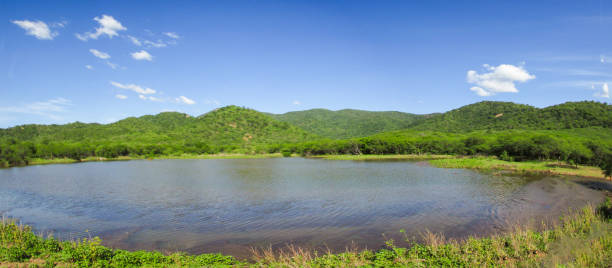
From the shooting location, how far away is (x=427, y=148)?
88438mm

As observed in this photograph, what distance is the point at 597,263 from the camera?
324 inches

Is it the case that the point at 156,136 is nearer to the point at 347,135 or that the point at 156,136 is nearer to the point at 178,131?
the point at 178,131

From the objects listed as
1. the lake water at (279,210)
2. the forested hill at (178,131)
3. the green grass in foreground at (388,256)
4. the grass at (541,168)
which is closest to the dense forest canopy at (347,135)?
the forested hill at (178,131)

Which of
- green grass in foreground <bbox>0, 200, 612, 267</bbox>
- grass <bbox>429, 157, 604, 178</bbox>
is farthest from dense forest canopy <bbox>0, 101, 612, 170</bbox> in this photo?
green grass in foreground <bbox>0, 200, 612, 267</bbox>

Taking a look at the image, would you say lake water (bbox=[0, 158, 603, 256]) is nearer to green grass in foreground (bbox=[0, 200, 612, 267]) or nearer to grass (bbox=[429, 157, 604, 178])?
green grass in foreground (bbox=[0, 200, 612, 267])

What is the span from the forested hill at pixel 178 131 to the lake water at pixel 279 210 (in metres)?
97.1

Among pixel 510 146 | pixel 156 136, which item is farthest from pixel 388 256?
pixel 156 136

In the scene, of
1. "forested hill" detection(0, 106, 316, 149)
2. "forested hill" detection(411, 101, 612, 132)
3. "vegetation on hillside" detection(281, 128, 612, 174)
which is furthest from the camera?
"forested hill" detection(0, 106, 316, 149)

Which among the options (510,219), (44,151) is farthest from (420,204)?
(44,151)

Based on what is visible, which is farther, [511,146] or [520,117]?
[520,117]

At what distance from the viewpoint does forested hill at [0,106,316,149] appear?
5029 inches

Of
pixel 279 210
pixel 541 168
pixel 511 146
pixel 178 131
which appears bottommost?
pixel 279 210

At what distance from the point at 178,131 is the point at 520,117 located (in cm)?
16241

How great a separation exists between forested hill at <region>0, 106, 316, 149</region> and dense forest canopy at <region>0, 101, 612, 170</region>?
0.35m
